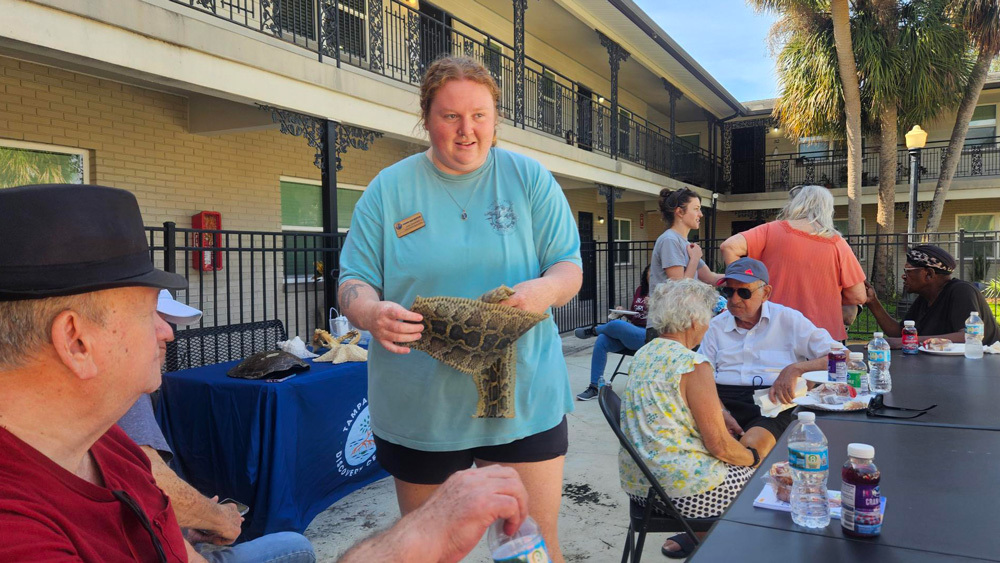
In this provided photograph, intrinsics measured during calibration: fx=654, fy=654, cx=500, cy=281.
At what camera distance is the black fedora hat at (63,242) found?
979 millimetres

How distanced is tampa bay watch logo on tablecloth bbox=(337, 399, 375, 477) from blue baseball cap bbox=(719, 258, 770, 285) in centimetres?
241

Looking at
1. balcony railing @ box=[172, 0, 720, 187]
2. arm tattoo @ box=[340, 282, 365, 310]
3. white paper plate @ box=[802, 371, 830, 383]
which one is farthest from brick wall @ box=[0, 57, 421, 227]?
white paper plate @ box=[802, 371, 830, 383]

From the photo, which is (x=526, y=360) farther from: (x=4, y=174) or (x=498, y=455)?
(x=4, y=174)

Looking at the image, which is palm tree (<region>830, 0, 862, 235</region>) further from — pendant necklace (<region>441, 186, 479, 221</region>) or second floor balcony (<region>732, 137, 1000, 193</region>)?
pendant necklace (<region>441, 186, 479, 221</region>)

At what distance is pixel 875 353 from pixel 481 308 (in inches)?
103

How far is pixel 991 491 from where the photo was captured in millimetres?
1856

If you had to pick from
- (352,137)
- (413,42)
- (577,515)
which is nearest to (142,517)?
(577,515)

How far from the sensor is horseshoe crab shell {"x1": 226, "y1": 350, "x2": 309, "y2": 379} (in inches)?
148

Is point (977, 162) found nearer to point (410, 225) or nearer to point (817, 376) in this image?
point (817, 376)

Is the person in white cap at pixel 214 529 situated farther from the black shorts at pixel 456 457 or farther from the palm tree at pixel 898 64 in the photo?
the palm tree at pixel 898 64

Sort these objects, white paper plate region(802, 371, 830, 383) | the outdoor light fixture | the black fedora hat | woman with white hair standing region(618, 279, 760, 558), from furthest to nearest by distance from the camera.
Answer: the outdoor light fixture < white paper plate region(802, 371, 830, 383) < woman with white hair standing region(618, 279, 760, 558) < the black fedora hat

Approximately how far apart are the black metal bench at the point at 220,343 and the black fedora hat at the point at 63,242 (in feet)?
13.5

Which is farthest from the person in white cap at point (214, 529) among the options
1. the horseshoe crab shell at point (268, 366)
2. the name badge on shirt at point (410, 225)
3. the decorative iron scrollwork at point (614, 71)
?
the decorative iron scrollwork at point (614, 71)

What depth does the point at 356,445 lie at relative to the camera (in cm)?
432
